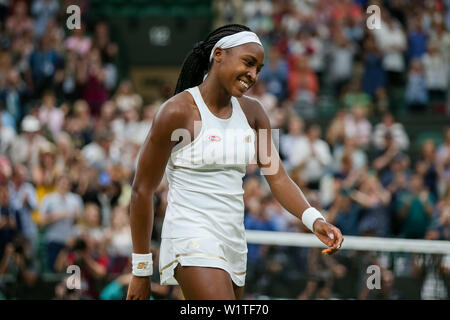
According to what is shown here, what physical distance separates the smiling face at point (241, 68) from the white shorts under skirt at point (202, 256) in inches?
29.3

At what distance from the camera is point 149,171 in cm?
380

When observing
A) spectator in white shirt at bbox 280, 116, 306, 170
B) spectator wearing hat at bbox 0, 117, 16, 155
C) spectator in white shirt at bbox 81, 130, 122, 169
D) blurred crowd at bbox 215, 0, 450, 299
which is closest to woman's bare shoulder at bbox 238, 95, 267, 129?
blurred crowd at bbox 215, 0, 450, 299

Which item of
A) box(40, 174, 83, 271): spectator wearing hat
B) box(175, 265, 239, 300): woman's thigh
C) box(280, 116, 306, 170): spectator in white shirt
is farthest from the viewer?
box(280, 116, 306, 170): spectator in white shirt

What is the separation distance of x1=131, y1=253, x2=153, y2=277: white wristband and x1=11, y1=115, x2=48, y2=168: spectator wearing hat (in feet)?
23.3

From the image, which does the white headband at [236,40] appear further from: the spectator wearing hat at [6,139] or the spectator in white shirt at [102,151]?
the spectator wearing hat at [6,139]

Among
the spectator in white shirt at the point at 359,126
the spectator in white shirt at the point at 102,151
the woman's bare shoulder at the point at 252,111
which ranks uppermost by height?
the woman's bare shoulder at the point at 252,111

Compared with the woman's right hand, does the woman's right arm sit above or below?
above

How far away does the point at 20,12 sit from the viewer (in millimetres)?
14641

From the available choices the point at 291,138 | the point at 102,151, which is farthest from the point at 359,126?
the point at 102,151

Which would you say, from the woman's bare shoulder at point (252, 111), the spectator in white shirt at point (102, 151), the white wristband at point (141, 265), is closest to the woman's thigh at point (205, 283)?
the white wristband at point (141, 265)

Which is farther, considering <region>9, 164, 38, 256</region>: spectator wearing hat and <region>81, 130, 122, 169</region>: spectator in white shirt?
<region>81, 130, 122, 169</region>: spectator in white shirt

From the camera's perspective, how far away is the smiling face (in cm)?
384

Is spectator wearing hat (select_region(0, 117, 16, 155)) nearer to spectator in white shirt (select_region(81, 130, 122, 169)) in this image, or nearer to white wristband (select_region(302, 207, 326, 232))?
spectator in white shirt (select_region(81, 130, 122, 169))

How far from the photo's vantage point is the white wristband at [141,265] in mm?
3820
